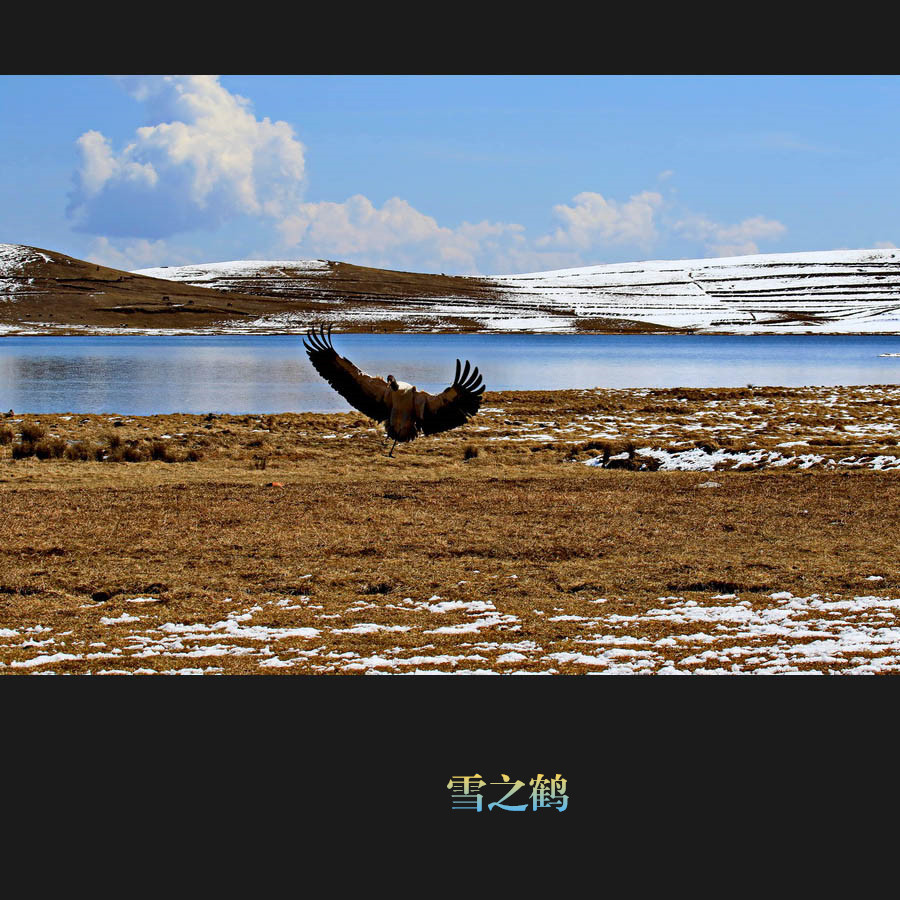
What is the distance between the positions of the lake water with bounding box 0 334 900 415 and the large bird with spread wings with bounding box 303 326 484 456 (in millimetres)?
19489

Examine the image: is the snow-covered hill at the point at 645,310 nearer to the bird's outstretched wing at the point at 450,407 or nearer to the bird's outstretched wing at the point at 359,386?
the bird's outstretched wing at the point at 359,386

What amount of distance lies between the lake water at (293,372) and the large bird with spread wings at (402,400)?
19.5 meters

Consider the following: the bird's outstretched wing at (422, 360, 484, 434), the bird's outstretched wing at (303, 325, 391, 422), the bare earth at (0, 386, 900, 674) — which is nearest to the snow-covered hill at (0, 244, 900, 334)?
the bare earth at (0, 386, 900, 674)

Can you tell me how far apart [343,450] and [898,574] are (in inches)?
612

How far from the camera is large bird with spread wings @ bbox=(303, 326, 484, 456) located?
9.88 m

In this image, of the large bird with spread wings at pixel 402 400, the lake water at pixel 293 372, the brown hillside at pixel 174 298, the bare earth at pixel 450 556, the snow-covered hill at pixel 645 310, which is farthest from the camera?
the snow-covered hill at pixel 645 310

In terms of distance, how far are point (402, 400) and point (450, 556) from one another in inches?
103

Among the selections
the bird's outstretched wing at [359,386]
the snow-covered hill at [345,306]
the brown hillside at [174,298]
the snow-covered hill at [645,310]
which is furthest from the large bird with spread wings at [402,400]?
the snow-covered hill at [645,310]

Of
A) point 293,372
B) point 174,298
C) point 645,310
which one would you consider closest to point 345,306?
point 174,298

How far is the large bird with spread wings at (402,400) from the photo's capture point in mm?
9883

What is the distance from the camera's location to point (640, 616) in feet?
28.7

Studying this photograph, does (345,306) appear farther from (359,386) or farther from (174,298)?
(359,386)

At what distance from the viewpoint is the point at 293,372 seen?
50.6m

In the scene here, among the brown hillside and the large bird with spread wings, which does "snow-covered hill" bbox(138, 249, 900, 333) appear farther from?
the large bird with spread wings
